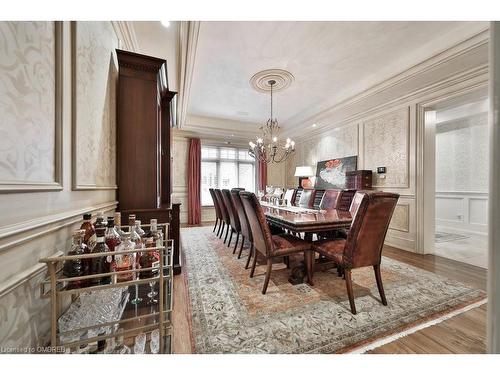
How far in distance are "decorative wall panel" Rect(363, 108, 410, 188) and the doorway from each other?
2.23ft

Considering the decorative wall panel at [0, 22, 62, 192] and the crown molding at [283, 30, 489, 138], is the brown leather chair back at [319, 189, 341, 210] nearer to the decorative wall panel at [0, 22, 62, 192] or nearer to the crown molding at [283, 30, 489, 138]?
the crown molding at [283, 30, 489, 138]

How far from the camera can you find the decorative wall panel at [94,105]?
104 centimetres

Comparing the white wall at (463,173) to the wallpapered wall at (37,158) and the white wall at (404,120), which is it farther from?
the wallpapered wall at (37,158)

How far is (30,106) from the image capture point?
0.70 metres

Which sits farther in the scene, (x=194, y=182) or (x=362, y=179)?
(x=194, y=182)

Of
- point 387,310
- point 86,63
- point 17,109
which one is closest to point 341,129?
point 387,310

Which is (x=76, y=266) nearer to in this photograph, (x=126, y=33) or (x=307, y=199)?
(x=126, y=33)

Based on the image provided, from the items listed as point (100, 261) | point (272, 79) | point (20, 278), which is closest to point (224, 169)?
point (272, 79)

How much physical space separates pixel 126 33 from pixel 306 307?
10.3 feet

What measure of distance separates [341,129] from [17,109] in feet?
16.2

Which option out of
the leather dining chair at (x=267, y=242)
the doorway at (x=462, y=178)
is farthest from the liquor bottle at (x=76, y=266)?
the doorway at (x=462, y=178)

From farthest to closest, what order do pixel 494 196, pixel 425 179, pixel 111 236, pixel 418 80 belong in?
1. pixel 425 179
2. pixel 418 80
3. pixel 111 236
4. pixel 494 196

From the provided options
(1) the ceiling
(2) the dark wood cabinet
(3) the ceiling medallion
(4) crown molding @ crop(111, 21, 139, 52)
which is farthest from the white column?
(2) the dark wood cabinet

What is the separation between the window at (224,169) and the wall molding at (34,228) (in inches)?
200
